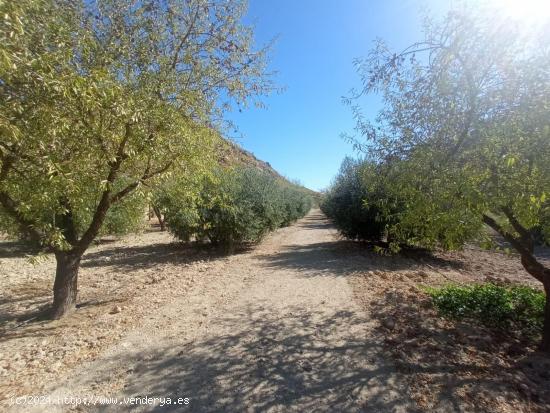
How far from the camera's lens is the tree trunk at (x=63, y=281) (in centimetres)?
554

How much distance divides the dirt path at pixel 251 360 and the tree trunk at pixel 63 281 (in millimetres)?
1726

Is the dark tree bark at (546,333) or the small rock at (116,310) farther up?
the dark tree bark at (546,333)

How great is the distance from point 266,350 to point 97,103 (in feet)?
12.9

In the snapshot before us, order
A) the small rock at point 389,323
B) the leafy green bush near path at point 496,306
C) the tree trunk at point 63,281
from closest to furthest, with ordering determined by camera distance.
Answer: the small rock at point 389,323 < the leafy green bush near path at point 496,306 < the tree trunk at point 63,281

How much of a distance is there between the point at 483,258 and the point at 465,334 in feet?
31.3

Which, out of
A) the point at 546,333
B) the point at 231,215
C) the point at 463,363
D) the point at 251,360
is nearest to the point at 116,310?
the point at 251,360

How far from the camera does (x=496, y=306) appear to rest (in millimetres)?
5770

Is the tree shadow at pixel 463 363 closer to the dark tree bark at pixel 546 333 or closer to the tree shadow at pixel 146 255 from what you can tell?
the dark tree bark at pixel 546 333

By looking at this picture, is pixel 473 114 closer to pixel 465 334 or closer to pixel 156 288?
pixel 465 334

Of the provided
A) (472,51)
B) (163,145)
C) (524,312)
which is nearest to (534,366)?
(524,312)

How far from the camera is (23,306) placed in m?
6.54

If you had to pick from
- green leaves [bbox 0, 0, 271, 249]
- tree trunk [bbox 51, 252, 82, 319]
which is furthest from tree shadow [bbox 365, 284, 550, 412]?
tree trunk [bbox 51, 252, 82, 319]

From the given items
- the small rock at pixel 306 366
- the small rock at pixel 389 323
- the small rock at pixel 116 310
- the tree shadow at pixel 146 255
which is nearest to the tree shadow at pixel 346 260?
the tree shadow at pixel 146 255

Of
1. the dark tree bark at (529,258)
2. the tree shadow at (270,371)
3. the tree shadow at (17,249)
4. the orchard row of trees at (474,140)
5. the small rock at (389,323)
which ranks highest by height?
the orchard row of trees at (474,140)
